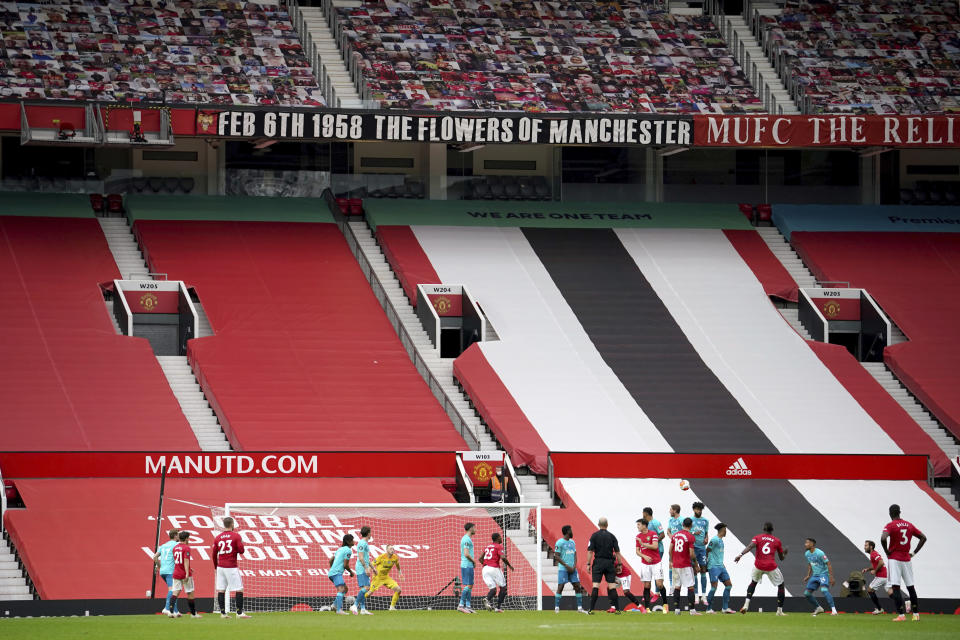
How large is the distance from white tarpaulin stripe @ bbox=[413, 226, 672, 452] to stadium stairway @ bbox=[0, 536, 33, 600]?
11.1 m

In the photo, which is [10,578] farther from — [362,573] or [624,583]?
[624,583]

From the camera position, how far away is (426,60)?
42.0m

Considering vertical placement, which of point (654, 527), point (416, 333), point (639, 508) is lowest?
point (639, 508)

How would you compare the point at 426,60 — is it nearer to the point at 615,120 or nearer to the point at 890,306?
the point at 615,120

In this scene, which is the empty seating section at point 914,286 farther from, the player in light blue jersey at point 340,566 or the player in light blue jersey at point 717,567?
the player in light blue jersey at point 340,566

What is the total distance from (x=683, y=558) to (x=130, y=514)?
34.0 feet

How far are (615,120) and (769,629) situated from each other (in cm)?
2187

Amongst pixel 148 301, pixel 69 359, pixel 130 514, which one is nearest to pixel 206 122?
pixel 148 301

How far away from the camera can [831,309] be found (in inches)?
1513

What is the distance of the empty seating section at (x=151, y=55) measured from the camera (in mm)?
38500

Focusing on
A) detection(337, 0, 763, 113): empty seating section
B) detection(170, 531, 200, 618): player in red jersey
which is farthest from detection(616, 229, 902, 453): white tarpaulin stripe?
detection(170, 531, 200, 618): player in red jersey

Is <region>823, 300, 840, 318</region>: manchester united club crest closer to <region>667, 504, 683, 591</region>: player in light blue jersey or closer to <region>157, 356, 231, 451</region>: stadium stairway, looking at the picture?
<region>157, 356, 231, 451</region>: stadium stairway

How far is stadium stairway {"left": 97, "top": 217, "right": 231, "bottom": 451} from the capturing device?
104 feet

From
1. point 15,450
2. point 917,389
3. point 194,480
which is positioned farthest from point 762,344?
point 15,450
